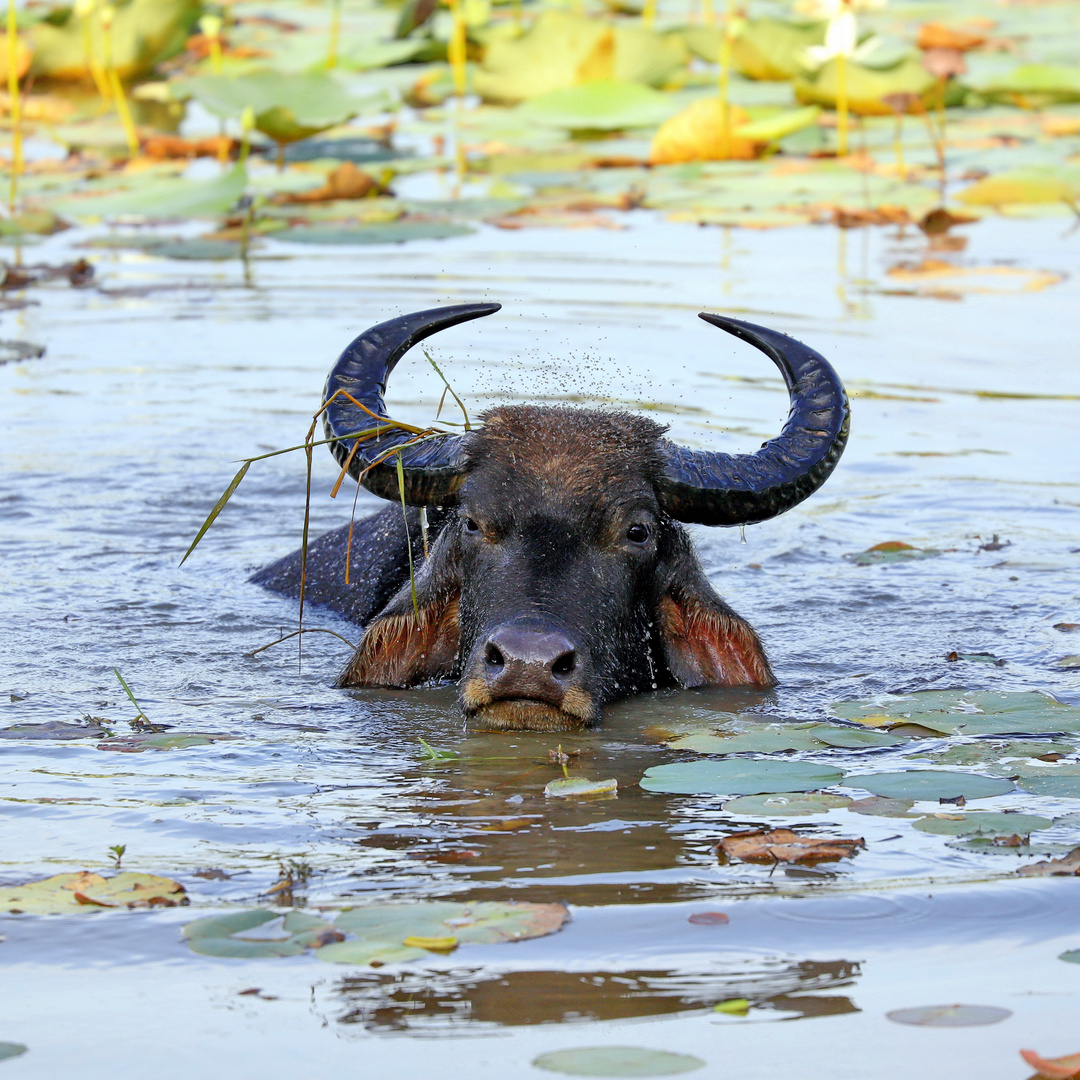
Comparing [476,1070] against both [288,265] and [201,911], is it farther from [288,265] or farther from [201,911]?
[288,265]

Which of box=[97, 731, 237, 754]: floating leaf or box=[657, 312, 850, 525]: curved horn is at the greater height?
box=[657, 312, 850, 525]: curved horn

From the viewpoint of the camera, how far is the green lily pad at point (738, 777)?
4211 millimetres

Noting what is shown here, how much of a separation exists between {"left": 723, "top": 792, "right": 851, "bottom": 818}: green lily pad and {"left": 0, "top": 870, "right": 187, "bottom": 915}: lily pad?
1.37 m

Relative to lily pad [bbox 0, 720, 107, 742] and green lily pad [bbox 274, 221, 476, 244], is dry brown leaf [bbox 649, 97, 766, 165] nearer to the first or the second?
green lily pad [bbox 274, 221, 476, 244]

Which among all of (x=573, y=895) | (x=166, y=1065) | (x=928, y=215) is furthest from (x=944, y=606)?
(x=928, y=215)

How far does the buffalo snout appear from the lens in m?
4.73

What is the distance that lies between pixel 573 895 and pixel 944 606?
337cm

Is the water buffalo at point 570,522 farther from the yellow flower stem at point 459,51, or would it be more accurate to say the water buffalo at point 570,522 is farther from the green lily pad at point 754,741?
the yellow flower stem at point 459,51

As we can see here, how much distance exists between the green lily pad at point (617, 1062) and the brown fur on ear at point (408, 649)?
2.98m

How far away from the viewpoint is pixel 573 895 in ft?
11.6

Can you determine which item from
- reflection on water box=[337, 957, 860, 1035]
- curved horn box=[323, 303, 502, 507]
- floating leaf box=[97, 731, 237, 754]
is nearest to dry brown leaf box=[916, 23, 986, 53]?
curved horn box=[323, 303, 502, 507]

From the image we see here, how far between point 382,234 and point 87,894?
9265 millimetres

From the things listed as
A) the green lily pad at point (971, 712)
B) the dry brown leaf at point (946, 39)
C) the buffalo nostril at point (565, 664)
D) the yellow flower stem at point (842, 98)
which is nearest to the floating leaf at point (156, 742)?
the buffalo nostril at point (565, 664)

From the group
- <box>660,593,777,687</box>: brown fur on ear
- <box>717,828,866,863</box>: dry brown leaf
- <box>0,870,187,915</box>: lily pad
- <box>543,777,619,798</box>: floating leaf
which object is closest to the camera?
<box>0,870,187,915</box>: lily pad
